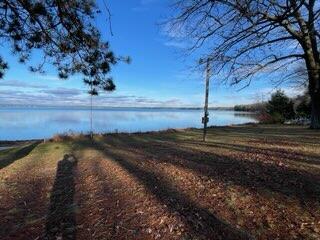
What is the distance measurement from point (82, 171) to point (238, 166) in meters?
3.56

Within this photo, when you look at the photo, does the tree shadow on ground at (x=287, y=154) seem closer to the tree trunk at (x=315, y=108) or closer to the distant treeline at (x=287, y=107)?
the tree trunk at (x=315, y=108)

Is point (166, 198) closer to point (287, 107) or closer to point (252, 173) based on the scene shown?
point (252, 173)

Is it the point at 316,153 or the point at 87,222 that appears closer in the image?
the point at 87,222

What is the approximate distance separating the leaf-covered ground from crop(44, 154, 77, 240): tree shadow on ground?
0.01 metres

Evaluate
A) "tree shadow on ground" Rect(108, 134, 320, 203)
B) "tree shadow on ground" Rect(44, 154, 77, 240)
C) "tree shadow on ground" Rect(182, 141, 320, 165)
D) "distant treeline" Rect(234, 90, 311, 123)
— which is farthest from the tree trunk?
"distant treeline" Rect(234, 90, 311, 123)

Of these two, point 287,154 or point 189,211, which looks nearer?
point 189,211

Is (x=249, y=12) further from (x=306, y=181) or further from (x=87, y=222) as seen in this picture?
(x=87, y=222)

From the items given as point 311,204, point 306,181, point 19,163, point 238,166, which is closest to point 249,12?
point 238,166

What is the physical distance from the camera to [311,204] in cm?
586

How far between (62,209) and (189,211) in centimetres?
203

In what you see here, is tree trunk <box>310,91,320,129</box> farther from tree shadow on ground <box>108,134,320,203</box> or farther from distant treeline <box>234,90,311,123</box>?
distant treeline <box>234,90,311,123</box>

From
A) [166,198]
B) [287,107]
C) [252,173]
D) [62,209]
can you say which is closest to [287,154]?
[252,173]

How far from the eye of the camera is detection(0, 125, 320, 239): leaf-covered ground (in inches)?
204

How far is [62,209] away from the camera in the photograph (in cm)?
623
